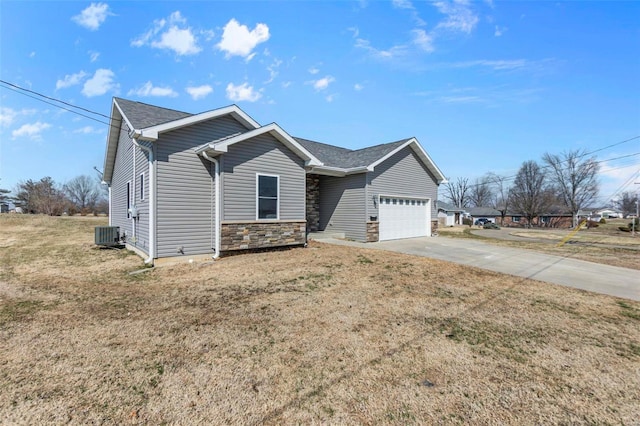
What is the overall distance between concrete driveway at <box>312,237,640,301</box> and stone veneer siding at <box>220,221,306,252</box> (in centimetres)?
379

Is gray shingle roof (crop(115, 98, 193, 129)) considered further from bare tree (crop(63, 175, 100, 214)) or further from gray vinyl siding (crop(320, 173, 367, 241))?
bare tree (crop(63, 175, 100, 214))

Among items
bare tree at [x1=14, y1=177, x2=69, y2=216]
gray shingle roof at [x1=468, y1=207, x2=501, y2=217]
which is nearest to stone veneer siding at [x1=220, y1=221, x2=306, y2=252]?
bare tree at [x1=14, y1=177, x2=69, y2=216]

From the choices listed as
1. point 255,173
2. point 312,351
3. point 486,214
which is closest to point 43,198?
point 255,173

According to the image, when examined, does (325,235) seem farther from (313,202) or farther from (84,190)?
(84,190)

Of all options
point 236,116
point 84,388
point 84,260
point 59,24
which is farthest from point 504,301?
point 59,24

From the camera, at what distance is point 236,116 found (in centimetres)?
1005

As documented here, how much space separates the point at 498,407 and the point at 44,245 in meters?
16.5

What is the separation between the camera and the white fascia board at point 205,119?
7.94m

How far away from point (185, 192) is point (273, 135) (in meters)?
3.47

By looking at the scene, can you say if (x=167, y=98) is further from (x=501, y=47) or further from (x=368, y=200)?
(x=501, y=47)

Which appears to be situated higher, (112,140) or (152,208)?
(112,140)

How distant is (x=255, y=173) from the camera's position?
31.3 feet

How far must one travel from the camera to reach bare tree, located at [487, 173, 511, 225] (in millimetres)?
56938

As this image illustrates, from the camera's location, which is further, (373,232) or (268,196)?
(373,232)
